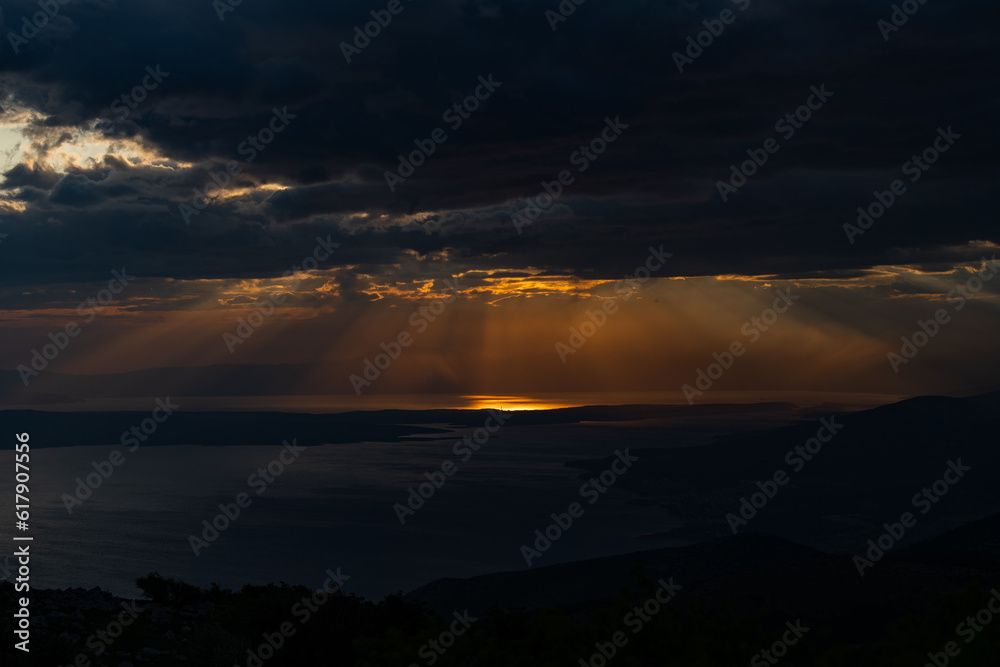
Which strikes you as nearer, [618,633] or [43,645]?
[618,633]

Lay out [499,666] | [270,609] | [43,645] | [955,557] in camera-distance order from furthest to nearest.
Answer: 1. [955,557]
2. [270,609]
3. [43,645]
4. [499,666]

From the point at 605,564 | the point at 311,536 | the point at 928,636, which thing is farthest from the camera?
the point at 311,536

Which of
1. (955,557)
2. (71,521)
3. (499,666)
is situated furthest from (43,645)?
(71,521)

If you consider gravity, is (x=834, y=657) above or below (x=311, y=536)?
below

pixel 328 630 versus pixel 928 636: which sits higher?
pixel 328 630

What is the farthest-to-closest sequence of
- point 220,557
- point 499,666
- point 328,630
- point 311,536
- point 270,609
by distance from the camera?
point 311,536 < point 220,557 < point 270,609 < point 328,630 < point 499,666

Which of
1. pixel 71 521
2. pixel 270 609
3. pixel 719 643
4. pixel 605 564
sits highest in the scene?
pixel 71 521

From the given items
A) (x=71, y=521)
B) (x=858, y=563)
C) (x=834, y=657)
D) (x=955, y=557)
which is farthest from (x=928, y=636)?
(x=71, y=521)

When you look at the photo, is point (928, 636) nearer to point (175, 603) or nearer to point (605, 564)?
point (175, 603)

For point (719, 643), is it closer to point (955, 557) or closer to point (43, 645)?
point (43, 645)
